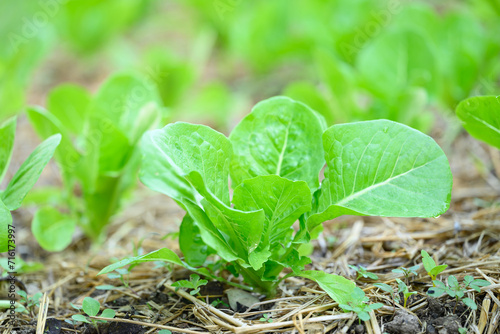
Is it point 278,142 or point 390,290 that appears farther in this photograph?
point 278,142

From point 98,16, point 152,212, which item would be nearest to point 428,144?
point 152,212

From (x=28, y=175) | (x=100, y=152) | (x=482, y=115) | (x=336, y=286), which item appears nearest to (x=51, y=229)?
Result: (x=100, y=152)

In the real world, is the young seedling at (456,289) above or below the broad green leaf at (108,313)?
below

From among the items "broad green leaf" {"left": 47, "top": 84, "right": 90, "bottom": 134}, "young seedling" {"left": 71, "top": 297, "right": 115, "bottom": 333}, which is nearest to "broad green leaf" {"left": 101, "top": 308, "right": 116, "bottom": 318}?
"young seedling" {"left": 71, "top": 297, "right": 115, "bottom": 333}

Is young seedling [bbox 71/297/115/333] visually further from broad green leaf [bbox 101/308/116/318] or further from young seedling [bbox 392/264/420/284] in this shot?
young seedling [bbox 392/264/420/284]

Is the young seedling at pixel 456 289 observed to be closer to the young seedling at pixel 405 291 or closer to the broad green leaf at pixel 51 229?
the young seedling at pixel 405 291

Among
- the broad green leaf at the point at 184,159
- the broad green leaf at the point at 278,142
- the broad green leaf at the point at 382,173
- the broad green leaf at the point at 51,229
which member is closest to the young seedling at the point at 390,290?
the broad green leaf at the point at 382,173

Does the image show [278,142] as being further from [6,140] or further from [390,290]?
[6,140]
